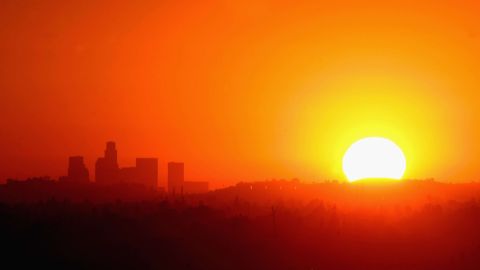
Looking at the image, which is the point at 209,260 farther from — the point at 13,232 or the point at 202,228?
the point at 13,232

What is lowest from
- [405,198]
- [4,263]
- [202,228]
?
[4,263]

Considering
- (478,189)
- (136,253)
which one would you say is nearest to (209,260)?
(136,253)

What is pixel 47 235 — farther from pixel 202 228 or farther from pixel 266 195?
pixel 266 195

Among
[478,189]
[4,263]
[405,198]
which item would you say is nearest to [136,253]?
[4,263]

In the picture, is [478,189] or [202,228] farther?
[478,189]

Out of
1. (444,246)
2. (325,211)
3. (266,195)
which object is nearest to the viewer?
(444,246)

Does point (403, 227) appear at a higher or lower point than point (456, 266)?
higher

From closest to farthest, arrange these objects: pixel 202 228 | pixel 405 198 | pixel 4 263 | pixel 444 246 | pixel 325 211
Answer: pixel 4 263, pixel 202 228, pixel 444 246, pixel 325 211, pixel 405 198
